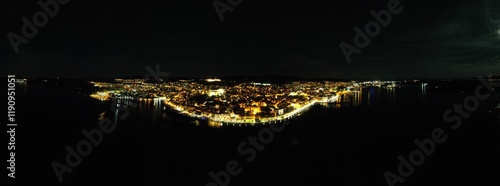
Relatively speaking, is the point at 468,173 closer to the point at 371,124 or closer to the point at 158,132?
the point at 371,124

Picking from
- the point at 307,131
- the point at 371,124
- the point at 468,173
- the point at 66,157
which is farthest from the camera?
the point at 371,124

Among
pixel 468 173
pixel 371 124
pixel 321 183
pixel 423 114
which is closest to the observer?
pixel 321 183

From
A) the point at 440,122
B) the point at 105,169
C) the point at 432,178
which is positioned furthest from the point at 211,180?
the point at 440,122

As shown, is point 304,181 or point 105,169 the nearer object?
point 304,181

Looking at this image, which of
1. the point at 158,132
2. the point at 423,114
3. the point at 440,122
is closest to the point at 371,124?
the point at 440,122

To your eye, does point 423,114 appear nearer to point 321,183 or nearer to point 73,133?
point 321,183

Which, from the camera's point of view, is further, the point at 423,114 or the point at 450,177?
the point at 423,114

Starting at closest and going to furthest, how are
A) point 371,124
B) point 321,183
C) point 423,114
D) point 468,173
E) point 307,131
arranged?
point 321,183
point 468,173
point 307,131
point 371,124
point 423,114

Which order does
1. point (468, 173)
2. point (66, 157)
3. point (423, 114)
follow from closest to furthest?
point (468, 173) < point (66, 157) < point (423, 114)
